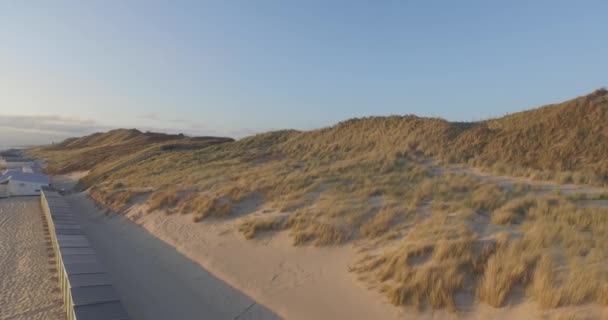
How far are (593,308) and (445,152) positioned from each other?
48.8 feet

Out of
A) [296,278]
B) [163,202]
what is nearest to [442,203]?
[296,278]

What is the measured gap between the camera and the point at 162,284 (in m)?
10.6

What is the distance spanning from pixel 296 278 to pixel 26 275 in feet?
31.8

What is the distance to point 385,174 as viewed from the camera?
54.3 ft

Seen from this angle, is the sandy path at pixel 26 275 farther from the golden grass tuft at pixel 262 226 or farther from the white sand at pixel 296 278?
the golden grass tuft at pixel 262 226

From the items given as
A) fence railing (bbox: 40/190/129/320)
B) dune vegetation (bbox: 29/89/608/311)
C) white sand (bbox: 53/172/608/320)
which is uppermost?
dune vegetation (bbox: 29/89/608/311)

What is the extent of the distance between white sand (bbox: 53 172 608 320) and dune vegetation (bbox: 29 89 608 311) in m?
0.26

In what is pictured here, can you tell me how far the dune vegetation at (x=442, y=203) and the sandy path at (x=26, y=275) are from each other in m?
4.32

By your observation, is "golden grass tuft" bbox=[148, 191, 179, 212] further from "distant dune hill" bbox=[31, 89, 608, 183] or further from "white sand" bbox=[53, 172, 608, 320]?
"distant dune hill" bbox=[31, 89, 608, 183]

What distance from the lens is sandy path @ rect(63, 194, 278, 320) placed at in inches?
343

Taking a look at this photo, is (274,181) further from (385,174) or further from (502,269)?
(502,269)

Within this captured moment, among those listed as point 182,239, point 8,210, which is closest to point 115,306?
point 182,239

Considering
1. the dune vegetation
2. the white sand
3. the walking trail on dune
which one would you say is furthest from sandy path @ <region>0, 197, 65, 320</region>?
the dune vegetation

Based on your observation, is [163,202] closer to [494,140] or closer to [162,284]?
[162,284]
